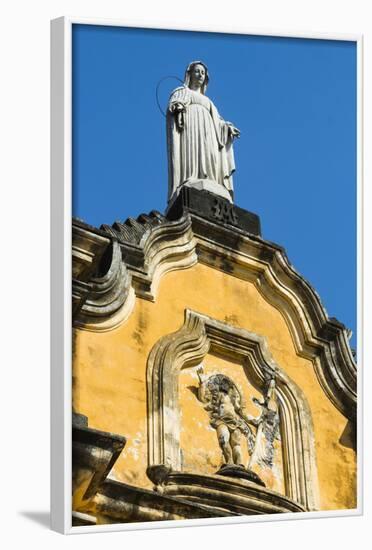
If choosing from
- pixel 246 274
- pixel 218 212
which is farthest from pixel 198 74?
pixel 246 274

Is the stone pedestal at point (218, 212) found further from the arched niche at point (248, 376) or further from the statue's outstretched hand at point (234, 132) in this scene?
the arched niche at point (248, 376)

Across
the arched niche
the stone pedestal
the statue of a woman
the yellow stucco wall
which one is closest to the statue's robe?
the statue of a woman

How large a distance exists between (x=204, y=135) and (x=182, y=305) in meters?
1.28

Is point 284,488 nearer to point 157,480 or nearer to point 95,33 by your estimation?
point 157,480

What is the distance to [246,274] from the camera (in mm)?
19750

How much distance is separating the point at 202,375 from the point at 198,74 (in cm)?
213

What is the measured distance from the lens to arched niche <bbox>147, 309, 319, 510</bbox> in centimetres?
1878

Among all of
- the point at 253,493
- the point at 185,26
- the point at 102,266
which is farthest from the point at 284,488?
the point at 185,26

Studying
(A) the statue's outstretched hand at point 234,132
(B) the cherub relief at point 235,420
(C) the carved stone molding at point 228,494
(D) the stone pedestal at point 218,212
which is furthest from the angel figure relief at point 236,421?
(A) the statue's outstretched hand at point 234,132

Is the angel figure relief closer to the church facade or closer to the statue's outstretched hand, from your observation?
the church facade

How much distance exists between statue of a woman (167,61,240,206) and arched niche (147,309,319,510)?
97cm

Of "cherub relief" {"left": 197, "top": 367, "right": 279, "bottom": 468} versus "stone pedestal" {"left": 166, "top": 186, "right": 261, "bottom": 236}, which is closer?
"cherub relief" {"left": 197, "top": 367, "right": 279, "bottom": 468}

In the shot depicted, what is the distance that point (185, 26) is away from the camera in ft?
61.4

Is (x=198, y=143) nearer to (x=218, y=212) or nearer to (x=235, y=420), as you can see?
(x=218, y=212)
